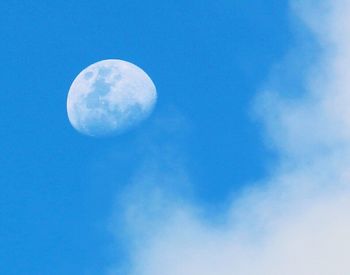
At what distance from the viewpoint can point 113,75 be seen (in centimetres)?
3638

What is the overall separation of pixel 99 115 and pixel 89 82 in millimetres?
1771

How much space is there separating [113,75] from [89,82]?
1150 millimetres

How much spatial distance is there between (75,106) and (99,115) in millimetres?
1789

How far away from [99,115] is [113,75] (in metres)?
2.04

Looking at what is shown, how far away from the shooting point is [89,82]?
120ft

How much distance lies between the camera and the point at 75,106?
36938 mm

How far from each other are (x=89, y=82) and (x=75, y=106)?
1.38 metres
